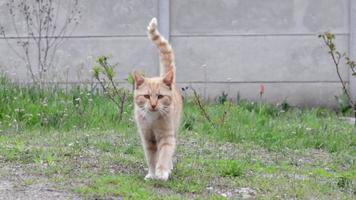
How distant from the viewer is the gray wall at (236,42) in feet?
39.4

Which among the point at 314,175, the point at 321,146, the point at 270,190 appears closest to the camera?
the point at 270,190

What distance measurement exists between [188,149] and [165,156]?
5.44ft

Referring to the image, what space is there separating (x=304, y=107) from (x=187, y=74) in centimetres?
178

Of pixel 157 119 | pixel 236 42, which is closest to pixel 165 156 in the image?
pixel 157 119

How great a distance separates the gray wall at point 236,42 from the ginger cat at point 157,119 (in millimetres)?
5332

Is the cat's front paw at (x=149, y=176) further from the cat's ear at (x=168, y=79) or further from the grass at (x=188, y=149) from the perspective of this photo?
the cat's ear at (x=168, y=79)

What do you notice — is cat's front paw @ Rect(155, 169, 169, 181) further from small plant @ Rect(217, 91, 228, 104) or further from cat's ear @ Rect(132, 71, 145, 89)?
small plant @ Rect(217, 91, 228, 104)

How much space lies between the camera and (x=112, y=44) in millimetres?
11984

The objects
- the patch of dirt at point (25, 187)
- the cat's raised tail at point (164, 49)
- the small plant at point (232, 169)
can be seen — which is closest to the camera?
the patch of dirt at point (25, 187)

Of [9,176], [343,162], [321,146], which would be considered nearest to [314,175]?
[343,162]

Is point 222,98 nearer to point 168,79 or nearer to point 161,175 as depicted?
point 168,79

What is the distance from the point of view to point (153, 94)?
647cm

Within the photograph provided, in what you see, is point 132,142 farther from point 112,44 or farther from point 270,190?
point 112,44

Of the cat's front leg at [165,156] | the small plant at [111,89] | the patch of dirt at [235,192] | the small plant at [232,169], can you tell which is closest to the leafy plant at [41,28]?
the small plant at [111,89]
